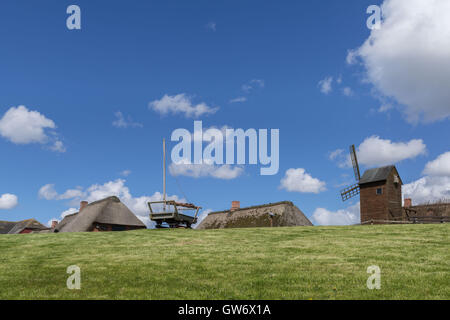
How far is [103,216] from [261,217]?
17.4 meters

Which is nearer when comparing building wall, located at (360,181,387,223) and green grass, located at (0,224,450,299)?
green grass, located at (0,224,450,299)

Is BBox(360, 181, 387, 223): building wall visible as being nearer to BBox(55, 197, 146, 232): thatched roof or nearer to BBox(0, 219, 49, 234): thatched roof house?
BBox(55, 197, 146, 232): thatched roof

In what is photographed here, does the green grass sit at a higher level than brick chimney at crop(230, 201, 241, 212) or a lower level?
lower

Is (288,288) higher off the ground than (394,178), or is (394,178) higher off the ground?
(394,178)

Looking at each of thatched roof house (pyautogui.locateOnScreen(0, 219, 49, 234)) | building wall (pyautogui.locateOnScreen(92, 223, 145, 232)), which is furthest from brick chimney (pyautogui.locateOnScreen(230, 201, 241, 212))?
thatched roof house (pyautogui.locateOnScreen(0, 219, 49, 234))

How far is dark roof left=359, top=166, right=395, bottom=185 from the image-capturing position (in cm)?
4320

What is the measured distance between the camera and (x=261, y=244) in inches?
731

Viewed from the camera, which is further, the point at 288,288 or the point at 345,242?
the point at 345,242

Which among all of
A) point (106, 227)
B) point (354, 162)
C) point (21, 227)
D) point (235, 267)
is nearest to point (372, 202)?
point (354, 162)

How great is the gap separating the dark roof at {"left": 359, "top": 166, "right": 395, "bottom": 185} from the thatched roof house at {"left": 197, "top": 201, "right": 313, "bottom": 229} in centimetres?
935

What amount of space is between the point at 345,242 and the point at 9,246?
1804cm
